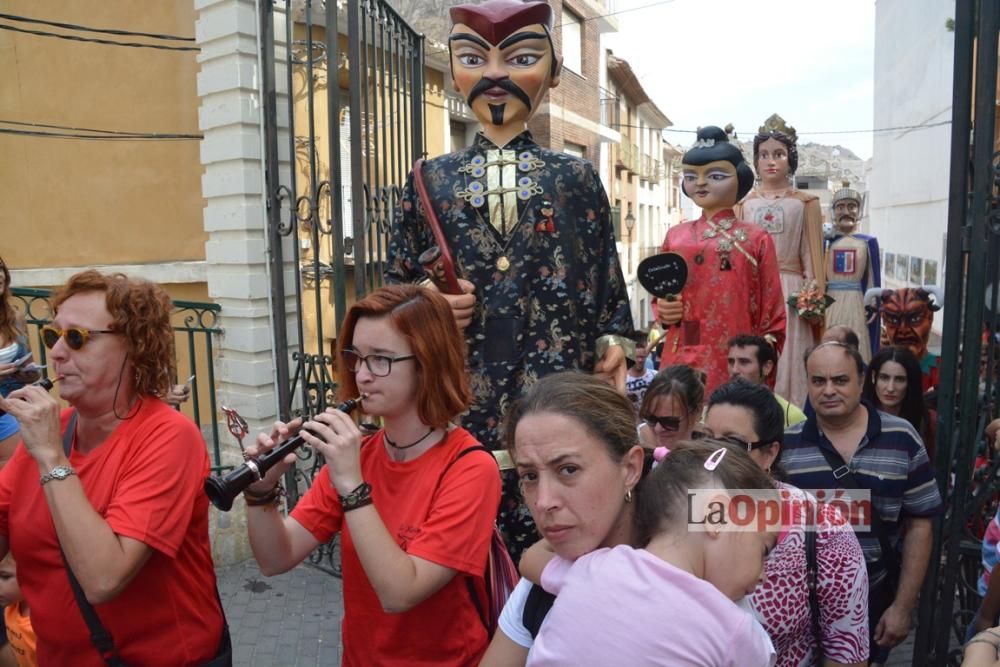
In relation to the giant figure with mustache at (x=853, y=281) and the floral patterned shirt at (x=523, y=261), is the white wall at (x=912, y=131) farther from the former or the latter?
the floral patterned shirt at (x=523, y=261)

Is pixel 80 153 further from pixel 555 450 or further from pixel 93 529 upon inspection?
pixel 555 450

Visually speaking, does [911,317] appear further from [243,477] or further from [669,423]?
[243,477]

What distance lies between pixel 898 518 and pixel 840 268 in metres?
3.63

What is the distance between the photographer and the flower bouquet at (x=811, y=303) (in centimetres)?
489

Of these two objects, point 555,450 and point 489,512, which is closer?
point 555,450

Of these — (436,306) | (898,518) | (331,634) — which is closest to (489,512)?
(436,306)

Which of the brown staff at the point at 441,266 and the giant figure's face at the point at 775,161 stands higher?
the giant figure's face at the point at 775,161

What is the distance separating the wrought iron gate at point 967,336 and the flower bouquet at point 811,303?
175 centimetres

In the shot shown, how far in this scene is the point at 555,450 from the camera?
5.09ft

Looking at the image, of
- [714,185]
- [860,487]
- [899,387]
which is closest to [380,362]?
[860,487]

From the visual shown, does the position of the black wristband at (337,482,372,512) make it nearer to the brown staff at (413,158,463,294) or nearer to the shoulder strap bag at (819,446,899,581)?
the brown staff at (413,158,463,294)

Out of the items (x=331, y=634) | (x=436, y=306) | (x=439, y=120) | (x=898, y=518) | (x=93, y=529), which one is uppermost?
(x=439, y=120)

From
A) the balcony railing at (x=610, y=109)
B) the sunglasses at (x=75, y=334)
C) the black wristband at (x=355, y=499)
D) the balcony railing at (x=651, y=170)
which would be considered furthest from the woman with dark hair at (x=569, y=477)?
the balcony railing at (x=651, y=170)

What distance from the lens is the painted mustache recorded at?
275 centimetres
